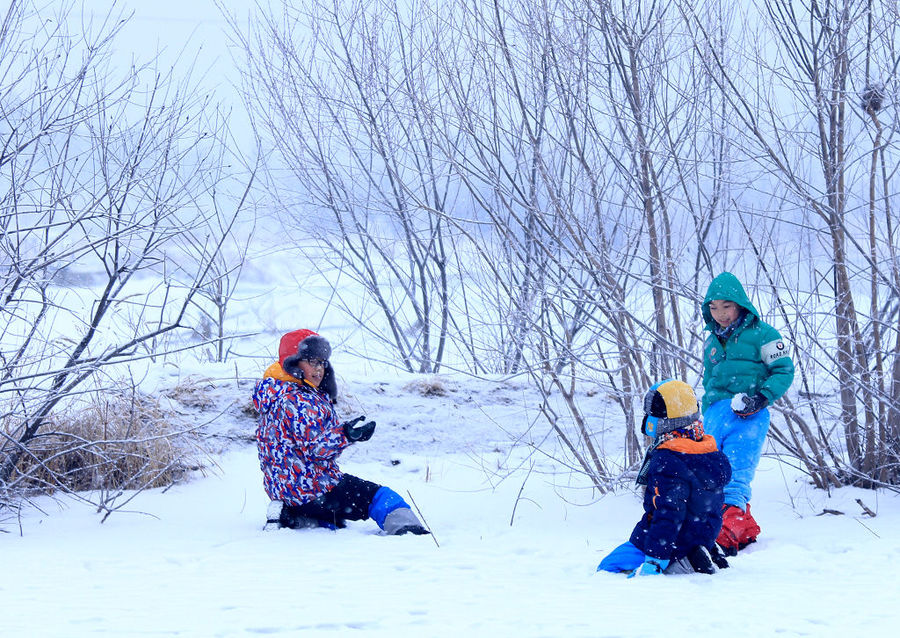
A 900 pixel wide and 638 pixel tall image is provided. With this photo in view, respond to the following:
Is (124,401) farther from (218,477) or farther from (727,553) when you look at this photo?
(727,553)

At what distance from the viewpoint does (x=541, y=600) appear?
318 centimetres

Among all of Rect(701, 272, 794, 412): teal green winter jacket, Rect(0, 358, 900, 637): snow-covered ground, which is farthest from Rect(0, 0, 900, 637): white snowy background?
Rect(701, 272, 794, 412): teal green winter jacket

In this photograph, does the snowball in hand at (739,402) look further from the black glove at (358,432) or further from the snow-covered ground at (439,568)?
the black glove at (358,432)

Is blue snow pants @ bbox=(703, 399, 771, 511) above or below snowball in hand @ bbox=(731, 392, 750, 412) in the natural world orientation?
below

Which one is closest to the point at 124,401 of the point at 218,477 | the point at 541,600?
the point at 218,477

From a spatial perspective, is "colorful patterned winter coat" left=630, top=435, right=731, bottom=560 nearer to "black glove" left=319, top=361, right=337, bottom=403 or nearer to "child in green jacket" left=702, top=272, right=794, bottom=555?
"child in green jacket" left=702, top=272, right=794, bottom=555

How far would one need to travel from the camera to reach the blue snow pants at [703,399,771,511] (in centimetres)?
407

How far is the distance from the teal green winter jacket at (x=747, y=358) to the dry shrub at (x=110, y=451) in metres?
3.15

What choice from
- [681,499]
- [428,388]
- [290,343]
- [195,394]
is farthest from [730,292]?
[195,394]

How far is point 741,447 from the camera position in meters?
4.09

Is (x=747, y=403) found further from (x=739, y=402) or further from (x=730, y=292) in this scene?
(x=730, y=292)

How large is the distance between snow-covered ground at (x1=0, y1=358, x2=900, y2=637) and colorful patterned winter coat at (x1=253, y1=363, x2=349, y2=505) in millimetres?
259

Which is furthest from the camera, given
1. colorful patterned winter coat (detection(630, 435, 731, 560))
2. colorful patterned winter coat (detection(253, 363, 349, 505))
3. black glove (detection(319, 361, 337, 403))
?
black glove (detection(319, 361, 337, 403))

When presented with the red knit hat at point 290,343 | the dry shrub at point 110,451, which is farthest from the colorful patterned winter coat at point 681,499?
the dry shrub at point 110,451
